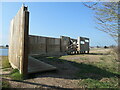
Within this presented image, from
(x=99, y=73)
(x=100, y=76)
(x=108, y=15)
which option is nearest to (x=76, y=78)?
(x=100, y=76)

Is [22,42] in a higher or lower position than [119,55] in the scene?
higher

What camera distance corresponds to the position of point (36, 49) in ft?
29.3

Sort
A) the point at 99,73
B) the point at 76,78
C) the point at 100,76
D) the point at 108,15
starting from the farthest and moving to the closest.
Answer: the point at 99,73
the point at 100,76
the point at 76,78
the point at 108,15

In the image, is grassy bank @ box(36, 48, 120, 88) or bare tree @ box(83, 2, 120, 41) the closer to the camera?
bare tree @ box(83, 2, 120, 41)

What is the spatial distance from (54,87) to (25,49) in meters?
1.73

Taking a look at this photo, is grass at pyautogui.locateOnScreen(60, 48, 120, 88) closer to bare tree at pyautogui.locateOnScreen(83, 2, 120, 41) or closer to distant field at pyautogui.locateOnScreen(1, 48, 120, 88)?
distant field at pyautogui.locateOnScreen(1, 48, 120, 88)

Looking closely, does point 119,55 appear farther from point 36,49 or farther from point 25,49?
point 36,49

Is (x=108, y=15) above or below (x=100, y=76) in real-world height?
above

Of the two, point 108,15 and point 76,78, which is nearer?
point 108,15

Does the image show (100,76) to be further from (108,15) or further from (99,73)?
(108,15)

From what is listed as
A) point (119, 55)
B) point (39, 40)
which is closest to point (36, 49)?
point (39, 40)

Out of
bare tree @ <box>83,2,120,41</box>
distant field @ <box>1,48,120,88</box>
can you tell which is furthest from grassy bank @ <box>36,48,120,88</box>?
bare tree @ <box>83,2,120,41</box>

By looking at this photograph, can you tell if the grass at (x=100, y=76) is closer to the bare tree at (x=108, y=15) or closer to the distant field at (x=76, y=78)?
the distant field at (x=76, y=78)

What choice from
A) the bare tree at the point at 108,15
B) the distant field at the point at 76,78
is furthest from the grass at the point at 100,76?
the bare tree at the point at 108,15
